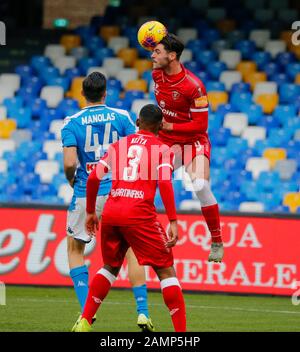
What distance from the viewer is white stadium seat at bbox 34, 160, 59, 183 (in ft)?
61.0

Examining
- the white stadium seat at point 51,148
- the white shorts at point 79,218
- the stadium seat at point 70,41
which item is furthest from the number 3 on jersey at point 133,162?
the stadium seat at point 70,41

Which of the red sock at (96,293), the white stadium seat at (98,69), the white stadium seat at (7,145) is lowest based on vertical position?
the red sock at (96,293)

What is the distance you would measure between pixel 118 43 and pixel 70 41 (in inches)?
39.8

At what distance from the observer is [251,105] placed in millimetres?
18797

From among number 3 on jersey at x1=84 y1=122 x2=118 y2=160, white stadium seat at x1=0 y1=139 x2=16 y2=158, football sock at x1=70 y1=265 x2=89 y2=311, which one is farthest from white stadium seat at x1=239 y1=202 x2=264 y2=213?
number 3 on jersey at x1=84 y1=122 x2=118 y2=160

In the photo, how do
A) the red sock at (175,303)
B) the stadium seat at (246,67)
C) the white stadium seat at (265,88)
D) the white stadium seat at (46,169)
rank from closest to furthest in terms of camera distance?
the red sock at (175,303)
the white stadium seat at (46,169)
the white stadium seat at (265,88)
the stadium seat at (246,67)

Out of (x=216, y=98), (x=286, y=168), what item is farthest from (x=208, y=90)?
(x=286, y=168)

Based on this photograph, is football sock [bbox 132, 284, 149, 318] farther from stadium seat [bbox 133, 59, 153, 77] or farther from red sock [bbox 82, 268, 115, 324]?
stadium seat [bbox 133, 59, 153, 77]

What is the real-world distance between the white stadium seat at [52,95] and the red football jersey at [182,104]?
9635mm

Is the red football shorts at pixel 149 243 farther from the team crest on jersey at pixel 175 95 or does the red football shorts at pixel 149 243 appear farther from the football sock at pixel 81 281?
the team crest on jersey at pixel 175 95

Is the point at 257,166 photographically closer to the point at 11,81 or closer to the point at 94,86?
the point at 11,81

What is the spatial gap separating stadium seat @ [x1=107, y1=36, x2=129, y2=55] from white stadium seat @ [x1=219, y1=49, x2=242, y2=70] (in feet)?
6.37

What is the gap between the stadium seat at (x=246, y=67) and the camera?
19516 millimetres

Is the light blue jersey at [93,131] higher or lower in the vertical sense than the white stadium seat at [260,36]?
lower
